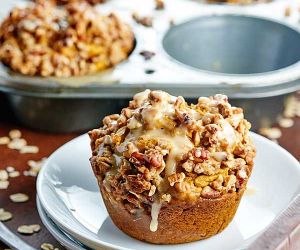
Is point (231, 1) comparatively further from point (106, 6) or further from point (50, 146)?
point (50, 146)

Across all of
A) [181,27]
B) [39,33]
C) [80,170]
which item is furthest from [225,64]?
[80,170]

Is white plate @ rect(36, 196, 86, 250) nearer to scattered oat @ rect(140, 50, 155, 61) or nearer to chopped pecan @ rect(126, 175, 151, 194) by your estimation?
chopped pecan @ rect(126, 175, 151, 194)

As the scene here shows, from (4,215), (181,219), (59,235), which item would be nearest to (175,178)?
(181,219)

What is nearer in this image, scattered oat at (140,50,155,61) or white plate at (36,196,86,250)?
white plate at (36,196,86,250)

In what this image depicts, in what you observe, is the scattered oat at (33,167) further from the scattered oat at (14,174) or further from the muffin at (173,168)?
the muffin at (173,168)

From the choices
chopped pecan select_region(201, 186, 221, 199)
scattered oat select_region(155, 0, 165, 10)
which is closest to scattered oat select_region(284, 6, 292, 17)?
scattered oat select_region(155, 0, 165, 10)

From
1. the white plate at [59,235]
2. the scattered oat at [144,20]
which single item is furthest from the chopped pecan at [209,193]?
the scattered oat at [144,20]
